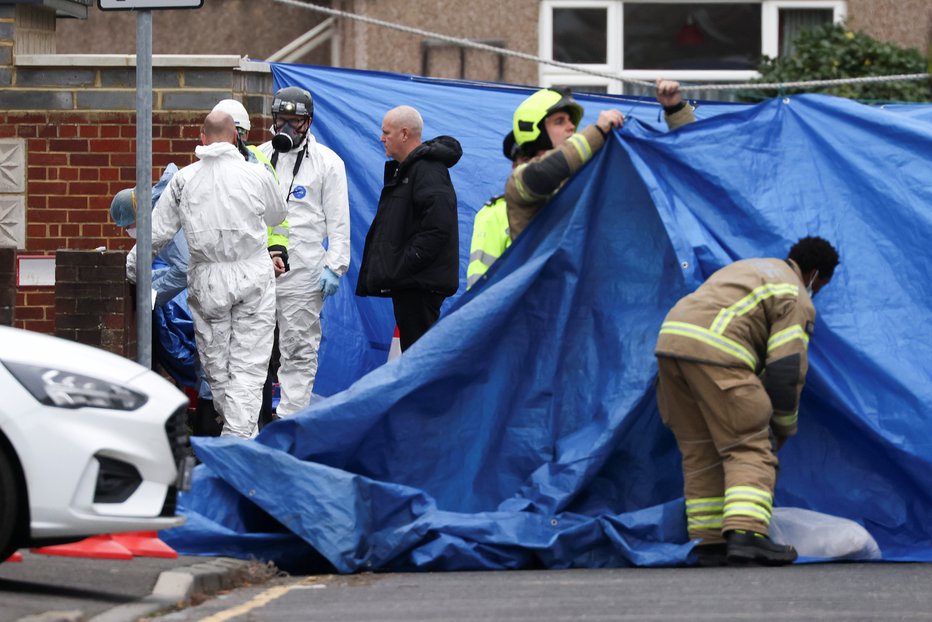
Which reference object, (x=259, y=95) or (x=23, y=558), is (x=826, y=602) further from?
(x=259, y=95)

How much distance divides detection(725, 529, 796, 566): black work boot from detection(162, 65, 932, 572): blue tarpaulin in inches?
11.1

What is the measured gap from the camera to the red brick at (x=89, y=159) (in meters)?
11.9

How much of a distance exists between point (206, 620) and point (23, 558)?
134 cm

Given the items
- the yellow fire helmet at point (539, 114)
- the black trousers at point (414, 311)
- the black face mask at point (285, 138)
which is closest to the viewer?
the yellow fire helmet at point (539, 114)

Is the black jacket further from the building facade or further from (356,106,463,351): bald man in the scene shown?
the building facade

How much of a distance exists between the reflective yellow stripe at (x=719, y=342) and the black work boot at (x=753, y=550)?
68 centimetres

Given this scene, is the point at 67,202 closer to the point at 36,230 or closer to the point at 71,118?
the point at 36,230

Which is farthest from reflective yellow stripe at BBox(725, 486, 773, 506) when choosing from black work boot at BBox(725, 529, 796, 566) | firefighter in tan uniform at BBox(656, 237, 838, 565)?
black work boot at BBox(725, 529, 796, 566)

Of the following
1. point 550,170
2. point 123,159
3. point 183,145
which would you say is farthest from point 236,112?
point 550,170

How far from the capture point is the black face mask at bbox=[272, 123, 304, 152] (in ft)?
34.4

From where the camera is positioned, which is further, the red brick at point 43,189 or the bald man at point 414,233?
the red brick at point 43,189

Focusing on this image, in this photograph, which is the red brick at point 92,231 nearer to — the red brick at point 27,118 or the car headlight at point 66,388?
the red brick at point 27,118

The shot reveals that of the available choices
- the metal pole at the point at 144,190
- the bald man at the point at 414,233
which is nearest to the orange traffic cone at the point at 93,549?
the metal pole at the point at 144,190

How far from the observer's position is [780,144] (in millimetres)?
8742
